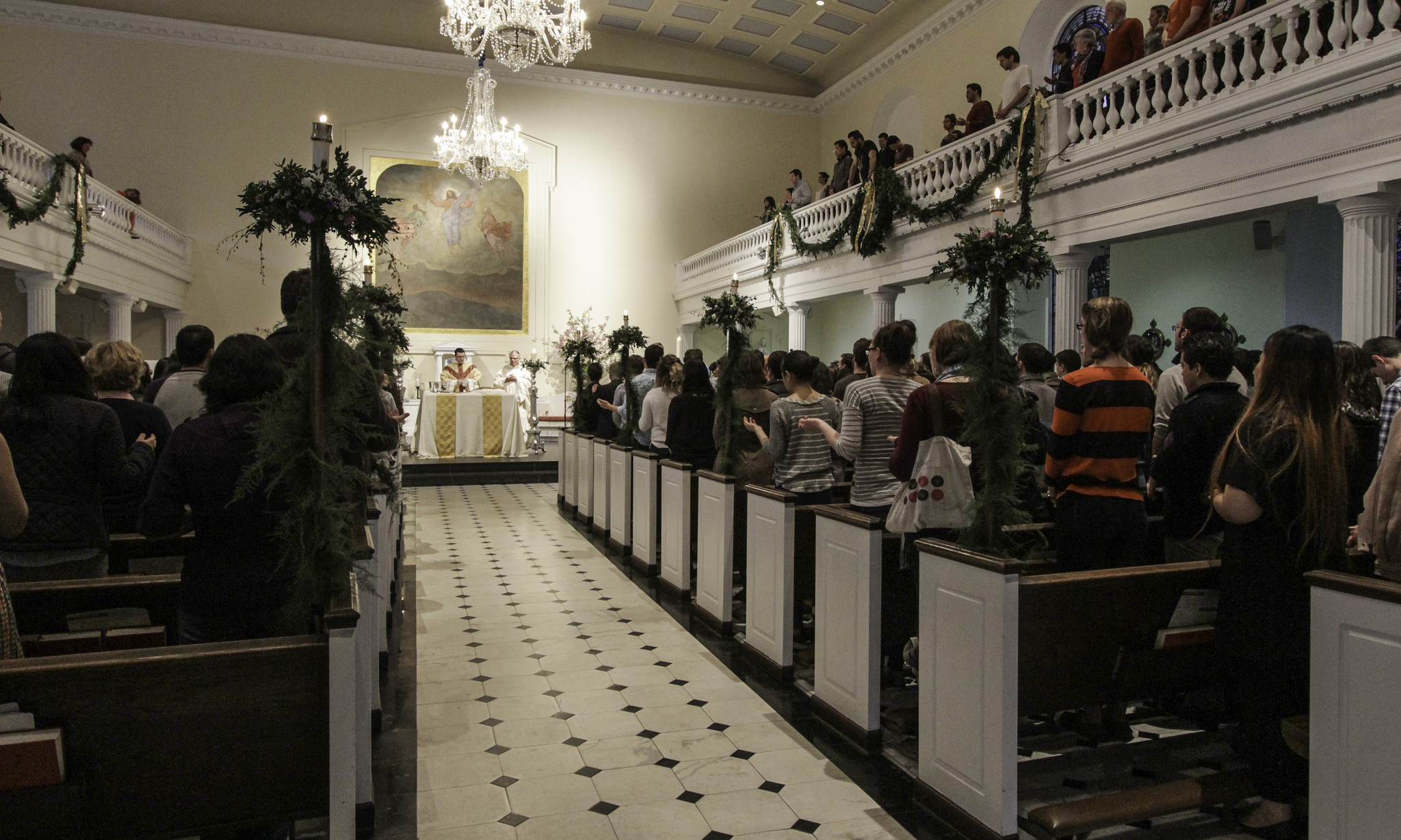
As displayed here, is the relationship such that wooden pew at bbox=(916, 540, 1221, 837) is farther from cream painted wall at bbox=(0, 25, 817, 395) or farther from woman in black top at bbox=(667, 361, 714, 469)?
cream painted wall at bbox=(0, 25, 817, 395)

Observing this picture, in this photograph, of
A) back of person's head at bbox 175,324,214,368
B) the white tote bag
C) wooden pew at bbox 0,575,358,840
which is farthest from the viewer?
back of person's head at bbox 175,324,214,368

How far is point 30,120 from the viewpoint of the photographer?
17266 mm

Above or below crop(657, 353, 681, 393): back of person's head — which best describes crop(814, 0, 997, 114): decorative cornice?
above

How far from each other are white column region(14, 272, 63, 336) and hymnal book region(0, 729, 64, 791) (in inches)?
457

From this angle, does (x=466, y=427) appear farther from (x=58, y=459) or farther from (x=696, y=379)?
(x=58, y=459)

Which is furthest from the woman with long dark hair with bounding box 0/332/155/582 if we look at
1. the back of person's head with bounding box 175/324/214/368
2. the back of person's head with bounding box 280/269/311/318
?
the back of person's head with bounding box 280/269/311/318

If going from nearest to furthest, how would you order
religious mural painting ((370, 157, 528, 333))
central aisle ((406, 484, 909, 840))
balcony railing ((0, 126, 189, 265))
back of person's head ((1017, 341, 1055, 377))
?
central aisle ((406, 484, 909, 840)) < back of person's head ((1017, 341, 1055, 377)) < balcony railing ((0, 126, 189, 265)) < religious mural painting ((370, 157, 528, 333))

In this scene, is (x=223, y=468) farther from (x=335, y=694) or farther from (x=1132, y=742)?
(x=1132, y=742)

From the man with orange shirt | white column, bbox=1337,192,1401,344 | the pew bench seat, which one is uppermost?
the man with orange shirt

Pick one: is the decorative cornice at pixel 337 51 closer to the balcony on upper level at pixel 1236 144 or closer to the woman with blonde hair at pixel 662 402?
the balcony on upper level at pixel 1236 144

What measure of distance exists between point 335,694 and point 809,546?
304 cm

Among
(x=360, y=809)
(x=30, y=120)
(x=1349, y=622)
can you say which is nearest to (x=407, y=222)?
(x=30, y=120)

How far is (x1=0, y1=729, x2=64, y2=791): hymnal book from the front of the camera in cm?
225

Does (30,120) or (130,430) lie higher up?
(30,120)
